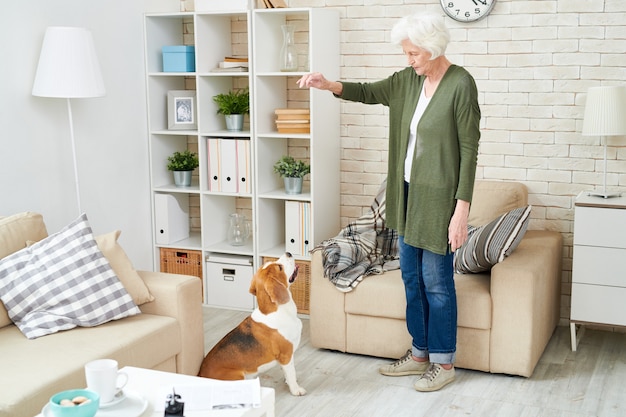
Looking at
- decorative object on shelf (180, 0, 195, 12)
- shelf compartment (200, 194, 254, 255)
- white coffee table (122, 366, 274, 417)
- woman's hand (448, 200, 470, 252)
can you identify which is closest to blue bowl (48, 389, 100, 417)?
white coffee table (122, 366, 274, 417)

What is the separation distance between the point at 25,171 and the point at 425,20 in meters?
1.89

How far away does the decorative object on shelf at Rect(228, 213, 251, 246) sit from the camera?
4.39 metres

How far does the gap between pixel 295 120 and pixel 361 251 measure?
82 centimetres

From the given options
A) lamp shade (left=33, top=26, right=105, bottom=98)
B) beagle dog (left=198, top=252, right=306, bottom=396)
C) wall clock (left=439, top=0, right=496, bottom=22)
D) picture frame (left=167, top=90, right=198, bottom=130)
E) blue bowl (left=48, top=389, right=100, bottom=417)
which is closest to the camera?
blue bowl (left=48, top=389, right=100, bottom=417)

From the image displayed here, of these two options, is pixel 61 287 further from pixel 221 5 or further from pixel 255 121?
pixel 221 5

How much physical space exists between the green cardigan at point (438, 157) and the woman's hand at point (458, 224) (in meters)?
0.03

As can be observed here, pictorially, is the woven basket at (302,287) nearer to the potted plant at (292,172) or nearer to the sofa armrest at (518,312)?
the potted plant at (292,172)

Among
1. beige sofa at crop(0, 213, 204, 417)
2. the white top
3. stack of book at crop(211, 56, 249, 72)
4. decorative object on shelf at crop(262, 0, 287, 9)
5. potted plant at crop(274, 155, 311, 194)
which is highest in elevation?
decorative object on shelf at crop(262, 0, 287, 9)

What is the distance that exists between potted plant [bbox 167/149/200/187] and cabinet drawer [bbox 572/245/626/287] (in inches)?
83.8

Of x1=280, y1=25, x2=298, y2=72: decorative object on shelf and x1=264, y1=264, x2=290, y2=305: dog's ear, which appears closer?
x1=264, y1=264, x2=290, y2=305: dog's ear

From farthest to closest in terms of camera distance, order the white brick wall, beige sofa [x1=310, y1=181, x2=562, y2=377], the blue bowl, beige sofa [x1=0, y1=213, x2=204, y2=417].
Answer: the white brick wall < beige sofa [x1=310, y1=181, x2=562, y2=377] < beige sofa [x1=0, y1=213, x2=204, y2=417] < the blue bowl

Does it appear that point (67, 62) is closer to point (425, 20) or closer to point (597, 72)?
point (425, 20)

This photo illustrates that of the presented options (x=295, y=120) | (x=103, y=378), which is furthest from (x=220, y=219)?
(x=103, y=378)

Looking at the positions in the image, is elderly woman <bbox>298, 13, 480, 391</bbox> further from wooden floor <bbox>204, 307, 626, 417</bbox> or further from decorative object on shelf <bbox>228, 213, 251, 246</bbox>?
decorative object on shelf <bbox>228, 213, 251, 246</bbox>
